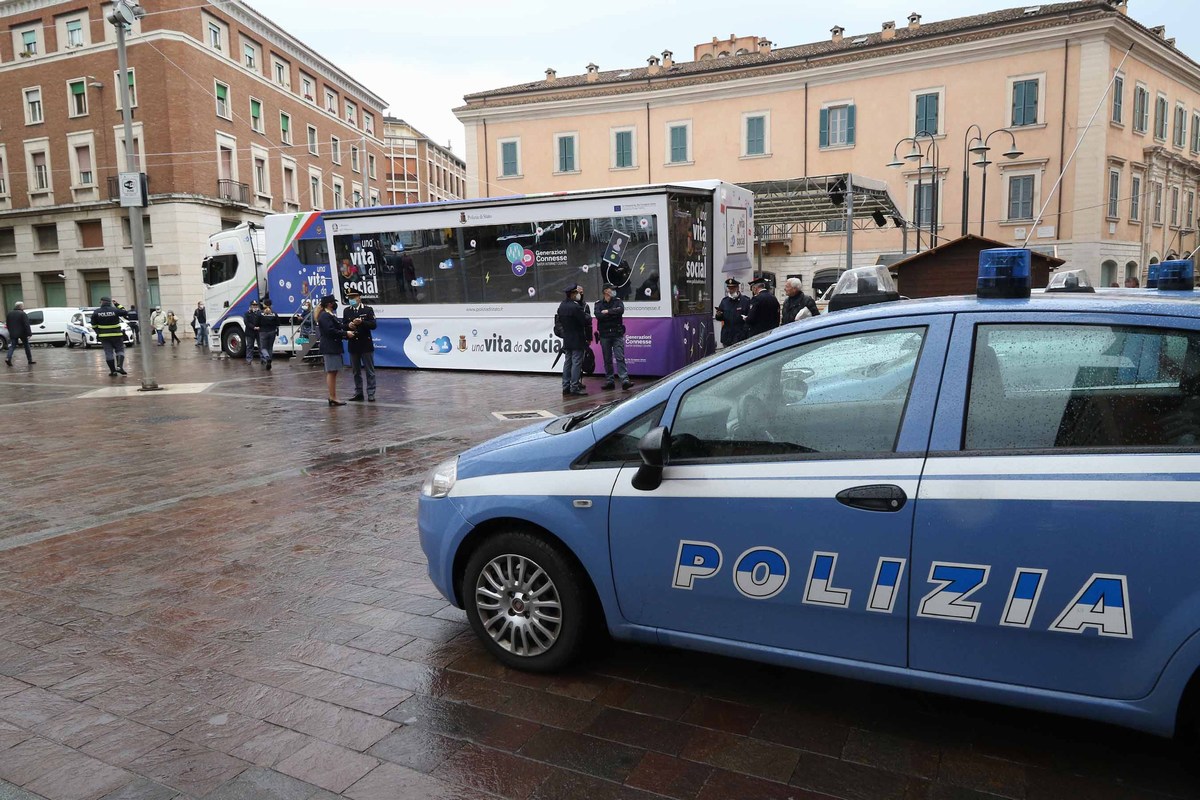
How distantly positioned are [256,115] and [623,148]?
18887 millimetres

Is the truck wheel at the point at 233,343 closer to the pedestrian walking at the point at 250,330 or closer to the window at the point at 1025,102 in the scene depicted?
the pedestrian walking at the point at 250,330

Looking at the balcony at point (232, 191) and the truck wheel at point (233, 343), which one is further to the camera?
the balcony at point (232, 191)

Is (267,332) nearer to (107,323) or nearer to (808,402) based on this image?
(107,323)

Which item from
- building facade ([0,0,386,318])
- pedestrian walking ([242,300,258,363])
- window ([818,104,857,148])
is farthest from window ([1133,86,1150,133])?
pedestrian walking ([242,300,258,363])

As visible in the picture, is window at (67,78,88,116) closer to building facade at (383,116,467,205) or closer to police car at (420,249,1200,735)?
building facade at (383,116,467,205)

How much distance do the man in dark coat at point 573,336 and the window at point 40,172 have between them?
38.3 metres

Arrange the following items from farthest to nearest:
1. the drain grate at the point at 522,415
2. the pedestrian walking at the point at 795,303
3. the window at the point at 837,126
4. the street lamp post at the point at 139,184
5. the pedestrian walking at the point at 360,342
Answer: the window at the point at 837,126 < the street lamp post at the point at 139,184 < the pedestrian walking at the point at 360,342 < the pedestrian walking at the point at 795,303 < the drain grate at the point at 522,415

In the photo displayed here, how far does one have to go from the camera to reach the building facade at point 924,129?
34406mm

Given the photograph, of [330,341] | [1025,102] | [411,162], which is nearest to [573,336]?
[330,341]

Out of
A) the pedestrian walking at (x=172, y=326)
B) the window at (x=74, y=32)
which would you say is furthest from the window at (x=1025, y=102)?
the window at (x=74, y=32)

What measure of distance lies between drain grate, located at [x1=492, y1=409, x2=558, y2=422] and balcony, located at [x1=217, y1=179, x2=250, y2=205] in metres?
33.3

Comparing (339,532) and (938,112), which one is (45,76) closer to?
(938,112)

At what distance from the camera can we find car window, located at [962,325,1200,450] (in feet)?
8.43

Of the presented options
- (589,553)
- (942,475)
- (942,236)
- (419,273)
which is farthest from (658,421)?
(942,236)
